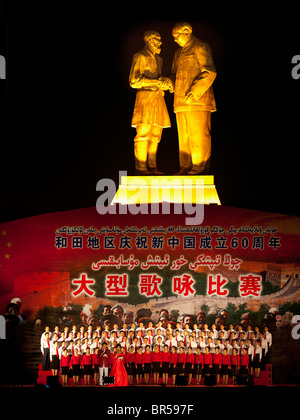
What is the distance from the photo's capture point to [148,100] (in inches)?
341

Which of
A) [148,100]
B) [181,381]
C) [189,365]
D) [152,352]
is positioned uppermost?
[148,100]

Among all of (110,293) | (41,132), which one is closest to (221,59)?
(41,132)

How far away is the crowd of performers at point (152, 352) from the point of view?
789 cm

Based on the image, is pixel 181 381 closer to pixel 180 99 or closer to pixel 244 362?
pixel 244 362

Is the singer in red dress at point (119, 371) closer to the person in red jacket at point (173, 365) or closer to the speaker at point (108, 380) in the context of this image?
the speaker at point (108, 380)

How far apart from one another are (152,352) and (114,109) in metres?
2.91

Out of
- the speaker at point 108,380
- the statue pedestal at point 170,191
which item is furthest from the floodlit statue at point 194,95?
the speaker at point 108,380

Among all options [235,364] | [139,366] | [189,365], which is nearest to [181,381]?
[189,365]

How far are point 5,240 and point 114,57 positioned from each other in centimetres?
256

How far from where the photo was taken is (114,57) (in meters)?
9.34

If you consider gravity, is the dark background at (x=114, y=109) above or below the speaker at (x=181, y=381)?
above

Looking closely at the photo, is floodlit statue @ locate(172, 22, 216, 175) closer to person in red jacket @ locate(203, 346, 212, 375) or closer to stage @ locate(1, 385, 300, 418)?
person in red jacket @ locate(203, 346, 212, 375)

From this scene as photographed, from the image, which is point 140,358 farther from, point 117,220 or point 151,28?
point 151,28

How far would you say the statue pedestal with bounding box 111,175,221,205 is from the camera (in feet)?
27.5
